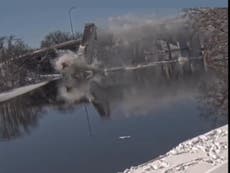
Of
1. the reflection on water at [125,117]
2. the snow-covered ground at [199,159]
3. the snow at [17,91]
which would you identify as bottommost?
the snow at [17,91]

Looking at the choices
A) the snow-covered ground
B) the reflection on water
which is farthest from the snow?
the snow-covered ground

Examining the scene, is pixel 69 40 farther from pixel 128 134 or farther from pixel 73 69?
pixel 128 134

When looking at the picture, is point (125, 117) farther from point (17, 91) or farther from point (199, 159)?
point (17, 91)

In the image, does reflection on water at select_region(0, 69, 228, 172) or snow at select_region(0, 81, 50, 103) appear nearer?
reflection on water at select_region(0, 69, 228, 172)

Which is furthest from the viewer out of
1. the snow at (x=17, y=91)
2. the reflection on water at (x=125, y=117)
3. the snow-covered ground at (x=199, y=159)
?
the snow at (x=17, y=91)

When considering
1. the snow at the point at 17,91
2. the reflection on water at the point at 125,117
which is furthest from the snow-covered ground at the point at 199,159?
the snow at the point at 17,91

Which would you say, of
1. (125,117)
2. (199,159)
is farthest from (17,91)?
(199,159)

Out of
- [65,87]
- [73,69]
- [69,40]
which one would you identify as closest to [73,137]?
[65,87]

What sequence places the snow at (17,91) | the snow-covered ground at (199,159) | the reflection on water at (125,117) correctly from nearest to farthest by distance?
the snow-covered ground at (199,159), the reflection on water at (125,117), the snow at (17,91)

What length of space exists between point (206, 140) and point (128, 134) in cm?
251

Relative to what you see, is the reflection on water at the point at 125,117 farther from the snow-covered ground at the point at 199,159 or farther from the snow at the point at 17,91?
the snow at the point at 17,91

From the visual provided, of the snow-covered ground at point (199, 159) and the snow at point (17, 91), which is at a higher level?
the snow-covered ground at point (199, 159)

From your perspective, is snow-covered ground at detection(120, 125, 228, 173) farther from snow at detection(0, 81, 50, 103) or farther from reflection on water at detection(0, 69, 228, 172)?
snow at detection(0, 81, 50, 103)

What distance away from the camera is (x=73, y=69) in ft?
61.3
